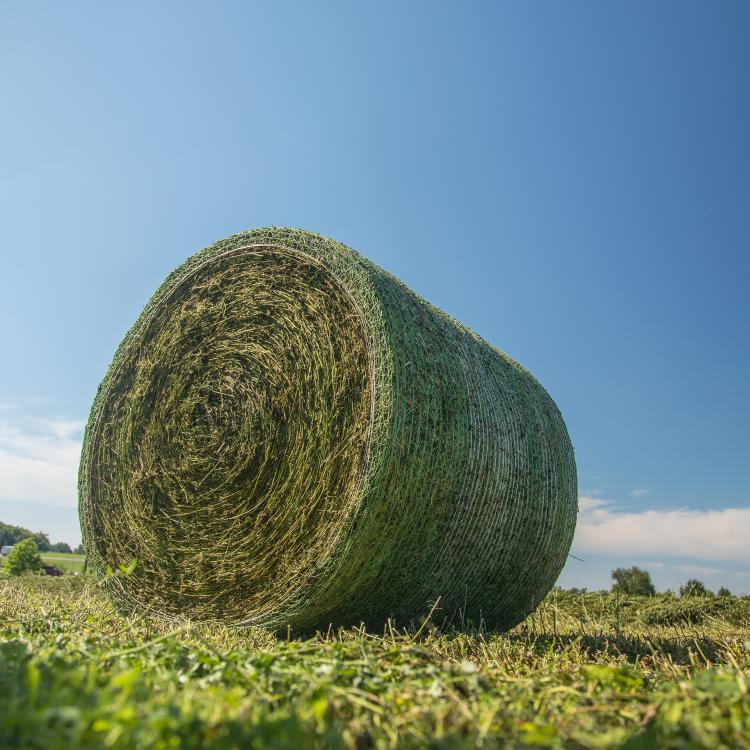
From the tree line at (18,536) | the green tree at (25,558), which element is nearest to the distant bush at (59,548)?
the tree line at (18,536)

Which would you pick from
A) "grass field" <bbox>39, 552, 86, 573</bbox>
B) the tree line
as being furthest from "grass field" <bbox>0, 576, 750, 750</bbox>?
the tree line

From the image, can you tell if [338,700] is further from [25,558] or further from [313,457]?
[25,558]

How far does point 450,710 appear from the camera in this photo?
2.46 m

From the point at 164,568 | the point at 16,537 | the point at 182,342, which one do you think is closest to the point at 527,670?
the point at 164,568

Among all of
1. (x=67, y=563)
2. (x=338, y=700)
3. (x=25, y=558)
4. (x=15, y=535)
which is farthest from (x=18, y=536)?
(x=338, y=700)

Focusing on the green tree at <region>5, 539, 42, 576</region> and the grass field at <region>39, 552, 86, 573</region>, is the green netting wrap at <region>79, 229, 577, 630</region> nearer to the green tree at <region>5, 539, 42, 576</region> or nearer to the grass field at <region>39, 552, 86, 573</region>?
the grass field at <region>39, 552, 86, 573</region>

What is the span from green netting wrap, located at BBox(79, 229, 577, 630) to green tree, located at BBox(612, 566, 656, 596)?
4396mm

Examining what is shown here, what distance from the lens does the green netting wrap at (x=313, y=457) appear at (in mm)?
4828

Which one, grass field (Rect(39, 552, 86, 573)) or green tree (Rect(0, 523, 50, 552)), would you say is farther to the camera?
green tree (Rect(0, 523, 50, 552))

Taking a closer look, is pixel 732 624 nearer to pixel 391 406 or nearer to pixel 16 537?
pixel 391 406

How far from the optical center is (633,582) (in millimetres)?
12031

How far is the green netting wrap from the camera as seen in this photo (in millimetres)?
4828

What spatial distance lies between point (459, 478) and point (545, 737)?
3.00 m

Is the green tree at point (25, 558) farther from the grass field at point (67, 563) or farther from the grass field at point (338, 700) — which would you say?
the grass field at point (338, 700)
